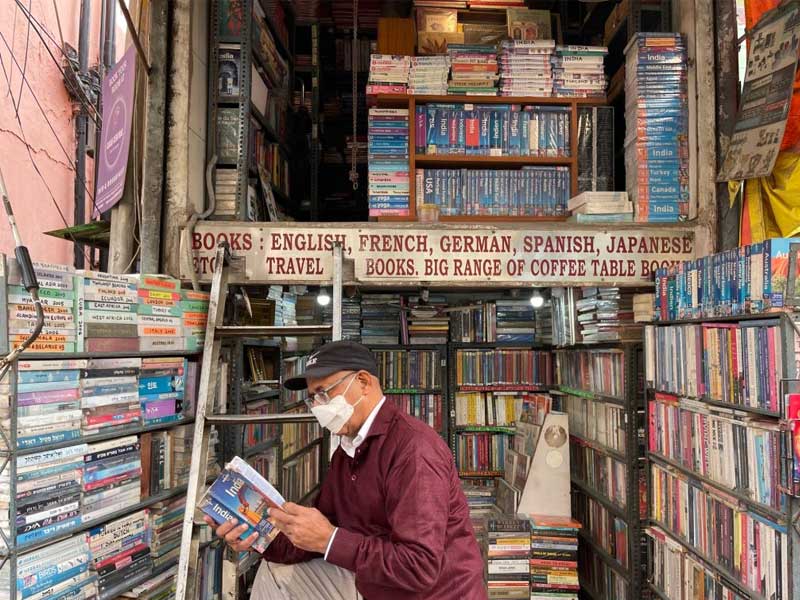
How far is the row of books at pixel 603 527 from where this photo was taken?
10.6ft

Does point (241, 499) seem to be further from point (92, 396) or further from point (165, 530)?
point (165, 530)

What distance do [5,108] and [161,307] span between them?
11.1 feet

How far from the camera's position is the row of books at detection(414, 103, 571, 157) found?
3.82 meters

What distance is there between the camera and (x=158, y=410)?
2438 millimetres

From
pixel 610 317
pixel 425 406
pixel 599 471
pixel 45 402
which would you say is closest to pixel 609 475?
pixel 599 471

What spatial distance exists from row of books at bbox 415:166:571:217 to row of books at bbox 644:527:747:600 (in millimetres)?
1938

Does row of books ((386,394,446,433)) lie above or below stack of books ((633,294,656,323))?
below

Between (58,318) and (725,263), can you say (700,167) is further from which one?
(58,318)

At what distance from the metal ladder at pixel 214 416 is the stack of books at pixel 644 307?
4.83 ft

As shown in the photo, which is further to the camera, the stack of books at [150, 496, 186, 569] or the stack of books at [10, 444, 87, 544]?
the stack of books at [150, 496, 186, 569]

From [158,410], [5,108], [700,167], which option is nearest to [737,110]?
[700,167]

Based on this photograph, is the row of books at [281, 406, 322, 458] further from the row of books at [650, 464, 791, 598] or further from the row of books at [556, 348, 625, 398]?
the row of books at [650, 464, 791, 598]

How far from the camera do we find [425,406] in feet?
16.1

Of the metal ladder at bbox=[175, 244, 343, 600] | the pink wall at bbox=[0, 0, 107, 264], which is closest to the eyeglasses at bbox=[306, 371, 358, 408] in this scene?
the metal ladder at bbox=[175, 244, 343, 600]
